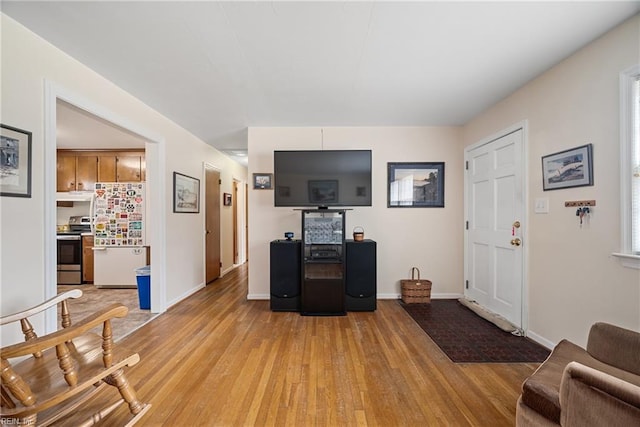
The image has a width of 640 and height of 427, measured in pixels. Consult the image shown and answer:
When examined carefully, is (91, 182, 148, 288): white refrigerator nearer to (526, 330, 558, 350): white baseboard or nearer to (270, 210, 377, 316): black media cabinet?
(270, 210, 377, 316): black media cabinet

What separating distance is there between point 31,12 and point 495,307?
4.87 metres

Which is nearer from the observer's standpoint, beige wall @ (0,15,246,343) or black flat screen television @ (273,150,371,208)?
beige wall @ (0,15,246,343)

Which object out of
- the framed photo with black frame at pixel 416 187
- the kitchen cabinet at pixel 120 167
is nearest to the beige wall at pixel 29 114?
the kitchen cabinet at pixel 120 167

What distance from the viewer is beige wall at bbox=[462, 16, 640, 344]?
1795 mm

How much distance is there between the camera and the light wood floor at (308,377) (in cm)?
160

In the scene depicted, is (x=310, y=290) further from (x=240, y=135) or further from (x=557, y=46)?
(x=557, y=46)

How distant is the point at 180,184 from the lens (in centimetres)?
371

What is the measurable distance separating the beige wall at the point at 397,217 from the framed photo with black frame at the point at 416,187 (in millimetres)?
78

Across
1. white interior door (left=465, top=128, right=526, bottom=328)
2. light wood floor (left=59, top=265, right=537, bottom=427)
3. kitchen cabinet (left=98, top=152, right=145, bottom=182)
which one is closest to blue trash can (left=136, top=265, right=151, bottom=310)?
light wood floor (left=59, top=265, right=537, bottom=427)

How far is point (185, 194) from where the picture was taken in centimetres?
385

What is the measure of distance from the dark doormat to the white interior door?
29 centimetres

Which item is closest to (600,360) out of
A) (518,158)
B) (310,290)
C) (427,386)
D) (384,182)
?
(427,386)

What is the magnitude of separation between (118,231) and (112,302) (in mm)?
1176

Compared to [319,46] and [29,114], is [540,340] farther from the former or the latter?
[29,114]
